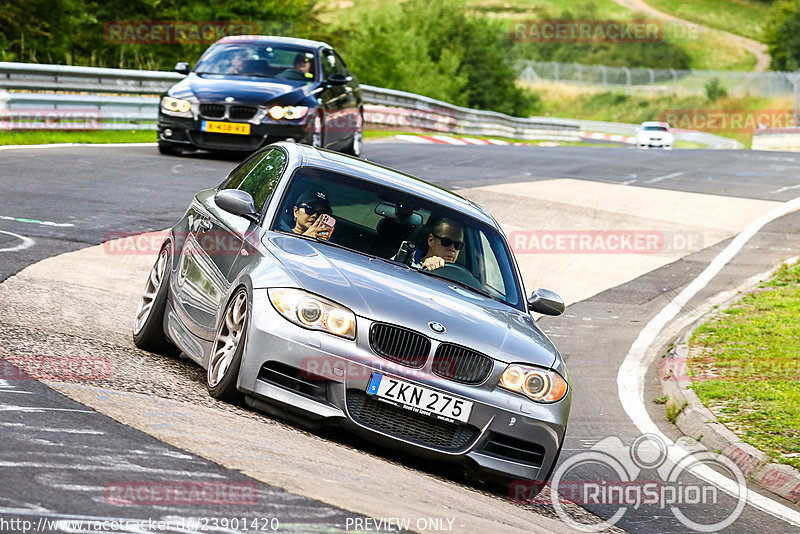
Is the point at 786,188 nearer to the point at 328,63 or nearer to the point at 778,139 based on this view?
the point at 328,63

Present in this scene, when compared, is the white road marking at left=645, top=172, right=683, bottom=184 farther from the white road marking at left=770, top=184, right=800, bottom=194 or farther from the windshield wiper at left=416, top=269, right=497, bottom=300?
the windshield wiper at left=416, top=269, right=497, bottom=300

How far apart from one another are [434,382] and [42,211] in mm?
8284

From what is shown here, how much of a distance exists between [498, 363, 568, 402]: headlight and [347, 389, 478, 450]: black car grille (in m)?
0.33

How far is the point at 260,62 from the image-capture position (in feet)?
63.6

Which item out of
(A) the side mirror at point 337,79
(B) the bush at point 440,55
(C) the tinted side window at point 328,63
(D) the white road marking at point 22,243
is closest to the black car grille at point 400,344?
(D) the white road marking at point 22,243

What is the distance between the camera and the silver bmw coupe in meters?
6.16

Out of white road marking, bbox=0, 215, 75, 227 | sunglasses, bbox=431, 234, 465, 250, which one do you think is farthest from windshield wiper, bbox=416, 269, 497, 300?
white road marking, bbox=0, 215, 75, 227

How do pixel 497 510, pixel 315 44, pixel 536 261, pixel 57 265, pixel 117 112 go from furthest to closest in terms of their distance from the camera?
pixel 117 112 < pixel 315 44 < pixel 536 261 < pixel 57 265 < pixel 497 510

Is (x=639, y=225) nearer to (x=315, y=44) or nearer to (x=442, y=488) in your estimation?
(x=315, y=44)

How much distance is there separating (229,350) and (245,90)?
479 inches

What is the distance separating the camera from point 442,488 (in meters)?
6.05

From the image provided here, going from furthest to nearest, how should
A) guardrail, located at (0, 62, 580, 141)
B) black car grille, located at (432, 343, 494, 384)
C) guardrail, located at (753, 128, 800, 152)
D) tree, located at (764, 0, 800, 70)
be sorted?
tree, located at (764, 0, 800, 70) < guardrail, located at (753, 128, 800, 152) < guardrail, located at (0, 62, 580, 141) < black car grille, located at (432, 343, 494, 384)

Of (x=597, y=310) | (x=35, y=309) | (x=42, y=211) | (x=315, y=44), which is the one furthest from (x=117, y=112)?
(x=35, y=309)

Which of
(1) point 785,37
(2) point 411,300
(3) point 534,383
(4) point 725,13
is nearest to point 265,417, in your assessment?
(2) point 411,300
